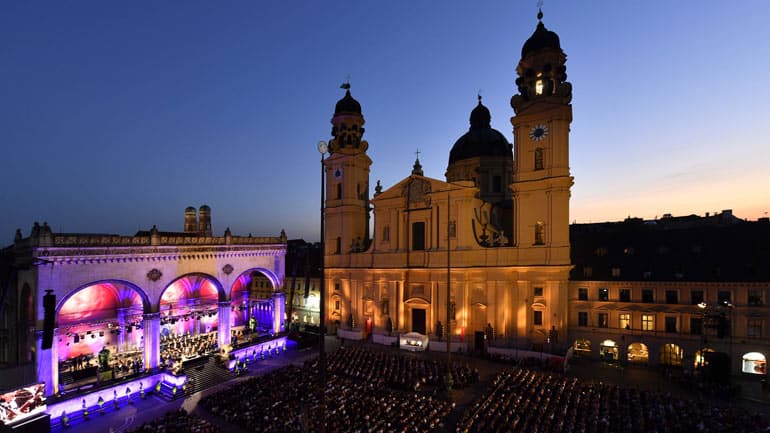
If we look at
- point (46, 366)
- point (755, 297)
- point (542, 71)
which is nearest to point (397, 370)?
point (46, 366)

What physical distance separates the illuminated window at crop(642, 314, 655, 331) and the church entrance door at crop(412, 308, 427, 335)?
738 inches

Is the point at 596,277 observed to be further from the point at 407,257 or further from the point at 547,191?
the point at 407,257

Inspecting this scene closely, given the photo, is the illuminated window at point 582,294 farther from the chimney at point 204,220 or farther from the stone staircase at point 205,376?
the chimney at point 204,220

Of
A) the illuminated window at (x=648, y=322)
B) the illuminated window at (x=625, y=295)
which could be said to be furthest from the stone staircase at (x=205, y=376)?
the illuminated window at (x=648, y=322)

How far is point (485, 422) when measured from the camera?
19.8 metres

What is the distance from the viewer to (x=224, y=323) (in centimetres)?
3519

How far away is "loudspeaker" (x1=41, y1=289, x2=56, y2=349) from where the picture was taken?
23.9 metres

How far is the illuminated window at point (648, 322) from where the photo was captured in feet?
102

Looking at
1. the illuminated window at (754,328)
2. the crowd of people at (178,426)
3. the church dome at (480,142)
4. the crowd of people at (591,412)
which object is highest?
the church dome at (480,142)

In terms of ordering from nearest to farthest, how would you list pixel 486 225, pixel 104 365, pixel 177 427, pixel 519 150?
pixel 177 427, pixel 104 365, pixel 519 150, pixel 486 225

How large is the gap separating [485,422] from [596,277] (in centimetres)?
1986

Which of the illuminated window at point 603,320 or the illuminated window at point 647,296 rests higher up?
the illuminated window at point 647,296

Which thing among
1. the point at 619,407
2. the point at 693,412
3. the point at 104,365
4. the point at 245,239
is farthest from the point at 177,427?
the point at 693,412

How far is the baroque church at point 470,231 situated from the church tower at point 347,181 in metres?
0.12
